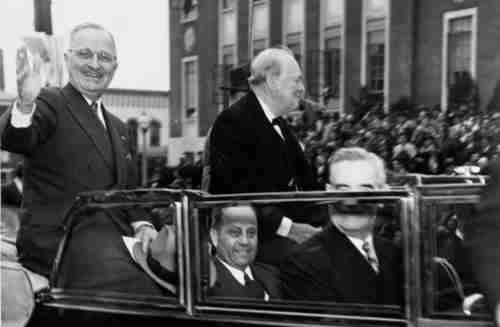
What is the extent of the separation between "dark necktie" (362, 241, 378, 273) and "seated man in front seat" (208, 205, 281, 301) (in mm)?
294

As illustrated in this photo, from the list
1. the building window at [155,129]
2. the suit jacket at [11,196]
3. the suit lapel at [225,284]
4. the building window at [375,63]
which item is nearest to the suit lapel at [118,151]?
the suit lapel at [225,284]

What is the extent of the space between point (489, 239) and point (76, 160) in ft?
5.97

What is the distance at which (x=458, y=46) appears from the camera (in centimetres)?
1180

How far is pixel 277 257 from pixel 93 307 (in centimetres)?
74

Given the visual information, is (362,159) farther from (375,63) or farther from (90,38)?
(375,63)

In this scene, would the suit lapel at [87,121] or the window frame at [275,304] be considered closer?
the window frame at [275,304]

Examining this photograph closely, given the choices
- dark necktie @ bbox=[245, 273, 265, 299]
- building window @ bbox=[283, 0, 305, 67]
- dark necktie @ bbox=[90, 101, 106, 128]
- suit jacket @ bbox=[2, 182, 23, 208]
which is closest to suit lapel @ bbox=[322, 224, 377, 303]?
dark necktie @ bbox=[245, 273, 265, 299]

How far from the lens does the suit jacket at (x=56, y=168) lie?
9.10 feet

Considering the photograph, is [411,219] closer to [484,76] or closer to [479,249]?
[479,249]

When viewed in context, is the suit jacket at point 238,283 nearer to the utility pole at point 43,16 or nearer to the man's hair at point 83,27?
the man's hair at point 83,27

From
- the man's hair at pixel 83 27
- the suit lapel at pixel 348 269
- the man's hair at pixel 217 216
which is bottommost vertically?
the suit lapel at pixel 348 269

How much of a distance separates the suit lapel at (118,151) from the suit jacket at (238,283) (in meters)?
0.87

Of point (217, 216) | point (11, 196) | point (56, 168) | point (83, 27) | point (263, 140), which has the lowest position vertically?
point (11, 196)

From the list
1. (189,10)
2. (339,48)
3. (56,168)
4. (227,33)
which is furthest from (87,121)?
(339,48)
